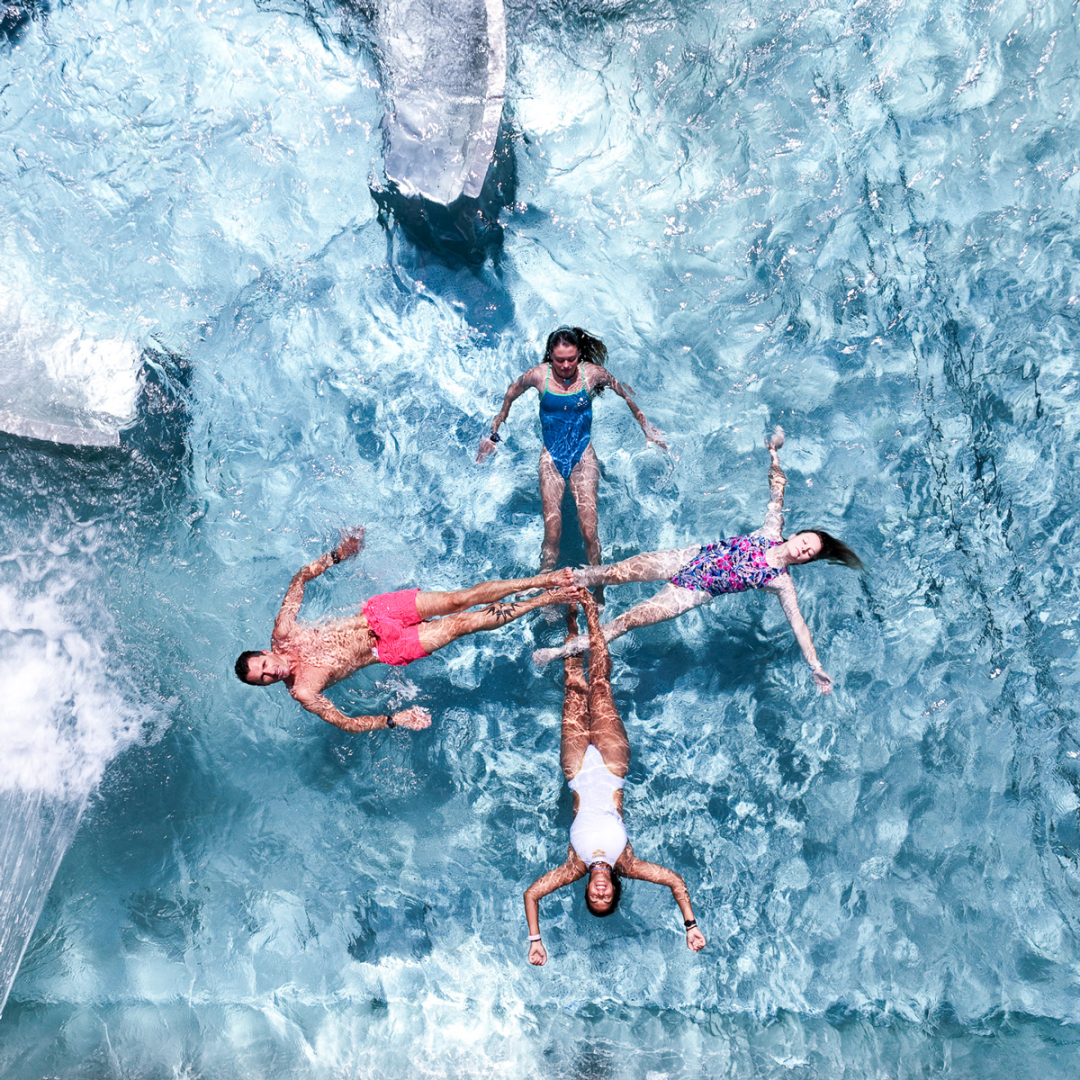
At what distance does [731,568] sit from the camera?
235 inches

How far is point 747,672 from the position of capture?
691cm

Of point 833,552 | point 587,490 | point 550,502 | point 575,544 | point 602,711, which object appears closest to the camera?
point 833,552

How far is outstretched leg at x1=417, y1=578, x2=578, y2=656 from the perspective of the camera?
5.88 m

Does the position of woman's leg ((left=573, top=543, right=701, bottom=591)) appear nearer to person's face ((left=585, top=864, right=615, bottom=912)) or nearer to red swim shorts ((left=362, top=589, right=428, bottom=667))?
red swim shorts ((left=362, top=589, right=428, bottom=667))

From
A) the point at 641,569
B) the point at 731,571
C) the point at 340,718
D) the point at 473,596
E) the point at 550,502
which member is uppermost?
the point at 550,502

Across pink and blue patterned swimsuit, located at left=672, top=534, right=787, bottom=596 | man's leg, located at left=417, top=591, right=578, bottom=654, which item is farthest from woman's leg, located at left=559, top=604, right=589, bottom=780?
pink and blue patterned swimsuit, located at left=672, top=534, right=787, bottom=596

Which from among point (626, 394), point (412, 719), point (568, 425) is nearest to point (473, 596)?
point (412, 719)

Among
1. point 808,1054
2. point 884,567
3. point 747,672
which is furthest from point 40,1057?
point 884,567

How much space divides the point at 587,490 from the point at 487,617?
141 centimetres

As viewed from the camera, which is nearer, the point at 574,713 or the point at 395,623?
the point at 395,623

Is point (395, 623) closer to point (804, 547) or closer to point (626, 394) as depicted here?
point (626, 394)

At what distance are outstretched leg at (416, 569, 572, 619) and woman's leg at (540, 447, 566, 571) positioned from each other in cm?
92

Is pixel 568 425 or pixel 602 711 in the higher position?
pixel 568 425

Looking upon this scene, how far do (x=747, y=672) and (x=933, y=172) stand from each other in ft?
16.0
